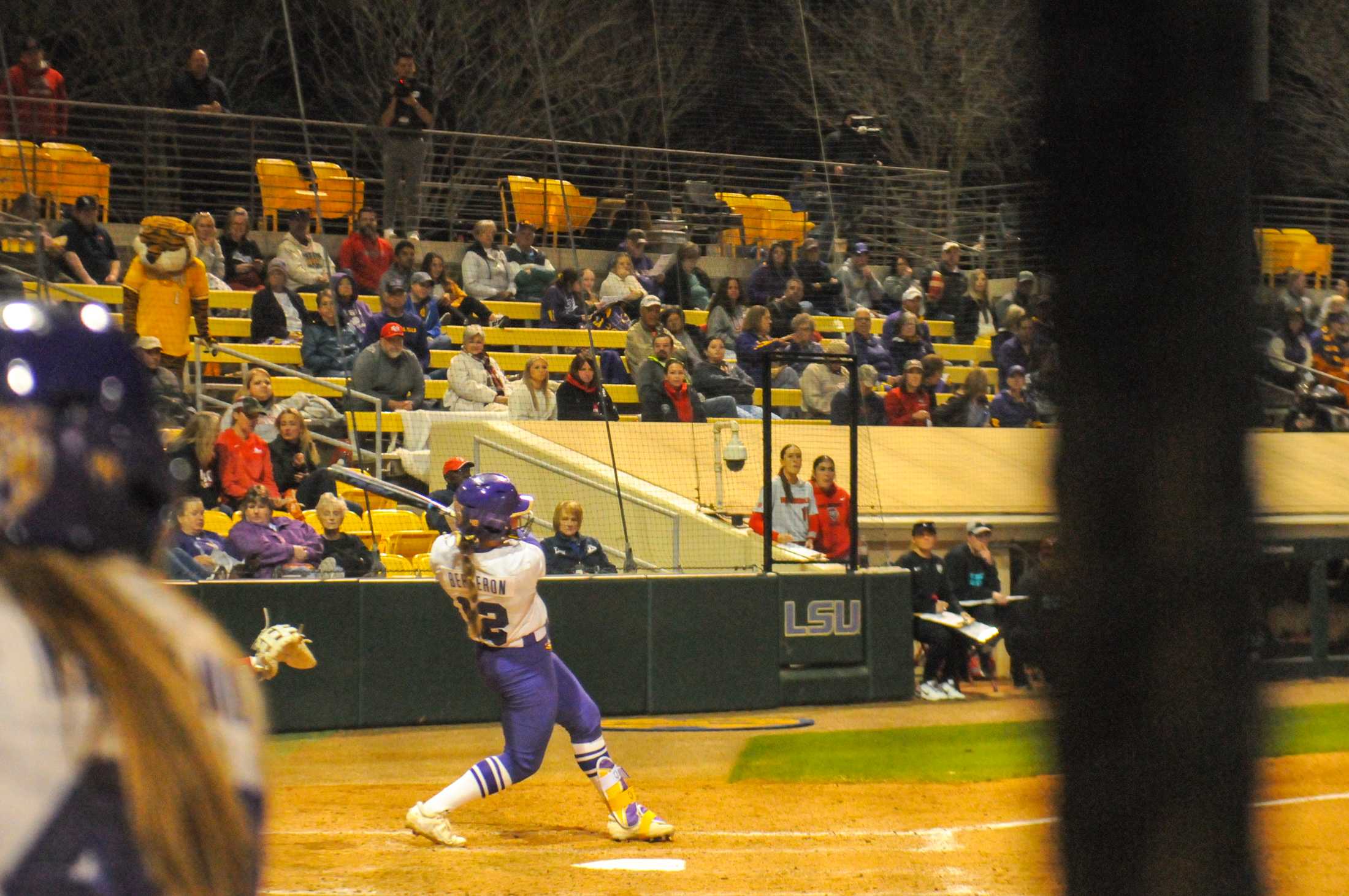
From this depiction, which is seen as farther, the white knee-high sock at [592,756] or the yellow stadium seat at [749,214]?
the yellow stadium seat at [749,214]

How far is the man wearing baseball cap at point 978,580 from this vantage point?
14617 millimetres

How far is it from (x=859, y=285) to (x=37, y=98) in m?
8.91

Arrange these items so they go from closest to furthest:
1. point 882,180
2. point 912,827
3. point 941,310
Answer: point 912,827 < point 941,310 < point 882,180

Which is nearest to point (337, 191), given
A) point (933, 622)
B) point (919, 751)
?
point (933, 622)

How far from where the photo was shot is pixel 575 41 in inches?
1080

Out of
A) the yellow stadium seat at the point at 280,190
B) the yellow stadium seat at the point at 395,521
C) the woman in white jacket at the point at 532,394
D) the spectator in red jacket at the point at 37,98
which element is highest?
the spectator in red jacket at the point at 37,98

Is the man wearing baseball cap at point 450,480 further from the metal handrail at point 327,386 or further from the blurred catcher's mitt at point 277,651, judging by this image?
the blurred catcher's mitt at point 277,651

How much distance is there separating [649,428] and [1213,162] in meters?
12.8

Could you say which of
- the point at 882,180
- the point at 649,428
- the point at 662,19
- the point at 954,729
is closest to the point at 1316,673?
the point at 954,729

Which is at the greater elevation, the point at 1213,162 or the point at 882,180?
the point at 882,180

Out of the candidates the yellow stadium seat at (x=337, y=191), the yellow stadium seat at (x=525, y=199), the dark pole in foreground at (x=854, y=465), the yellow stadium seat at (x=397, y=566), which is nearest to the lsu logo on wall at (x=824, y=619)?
Answer: the dark pole in foreground at (x=854, y=465)

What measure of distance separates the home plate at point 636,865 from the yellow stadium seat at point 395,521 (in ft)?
18.5

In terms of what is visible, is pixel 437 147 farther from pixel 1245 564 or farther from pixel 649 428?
pixel 1245 564

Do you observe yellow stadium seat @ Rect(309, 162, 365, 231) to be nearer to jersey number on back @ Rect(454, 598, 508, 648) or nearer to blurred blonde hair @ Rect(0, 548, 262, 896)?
jersey number on back @ Rect(454, 598, 508, 648)
